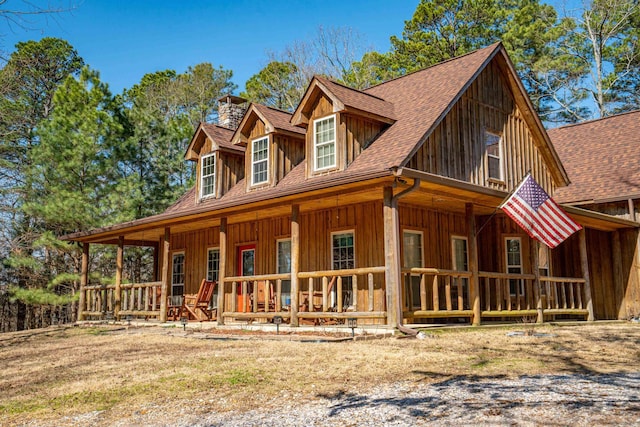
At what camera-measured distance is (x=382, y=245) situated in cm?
1330

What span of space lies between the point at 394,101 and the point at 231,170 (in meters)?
5.37

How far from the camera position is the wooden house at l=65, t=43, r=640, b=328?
12.5 m

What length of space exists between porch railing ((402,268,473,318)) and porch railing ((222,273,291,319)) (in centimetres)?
268

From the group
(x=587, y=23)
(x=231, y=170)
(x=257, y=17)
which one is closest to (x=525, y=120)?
(x=231, y=170)

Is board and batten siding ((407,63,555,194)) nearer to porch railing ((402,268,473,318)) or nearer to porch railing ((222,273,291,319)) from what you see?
porch railing ((402,268,473,318))

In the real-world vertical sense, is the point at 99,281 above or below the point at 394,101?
below

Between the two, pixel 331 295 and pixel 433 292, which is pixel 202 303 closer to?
pixel 331 295

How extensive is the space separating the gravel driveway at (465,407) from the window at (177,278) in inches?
536

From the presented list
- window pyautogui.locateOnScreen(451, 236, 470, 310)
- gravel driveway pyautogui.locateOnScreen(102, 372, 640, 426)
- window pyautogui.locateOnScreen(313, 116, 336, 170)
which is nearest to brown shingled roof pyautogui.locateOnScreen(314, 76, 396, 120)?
window pyautogui.locateOnScreen(313, 116, 336, 170)

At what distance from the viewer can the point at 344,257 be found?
14172 mm

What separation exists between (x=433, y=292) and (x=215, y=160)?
8787 mm

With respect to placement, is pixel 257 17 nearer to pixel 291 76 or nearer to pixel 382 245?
pixel 291 76

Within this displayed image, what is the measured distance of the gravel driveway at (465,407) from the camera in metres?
4.73

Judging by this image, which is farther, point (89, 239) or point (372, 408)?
point (89, 239)
